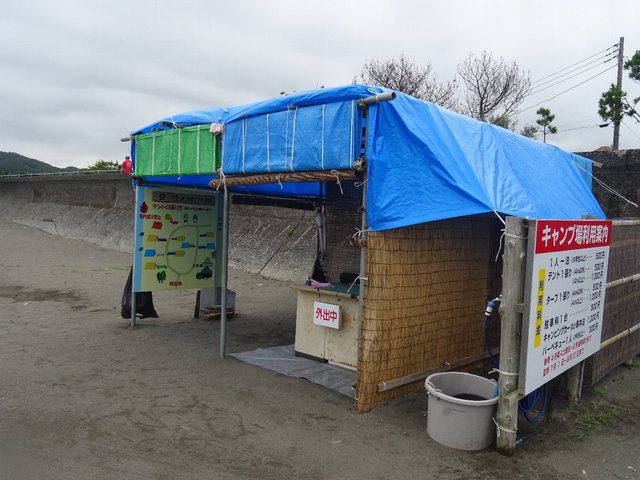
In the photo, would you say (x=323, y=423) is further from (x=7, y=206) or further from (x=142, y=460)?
(x=7, y=206)

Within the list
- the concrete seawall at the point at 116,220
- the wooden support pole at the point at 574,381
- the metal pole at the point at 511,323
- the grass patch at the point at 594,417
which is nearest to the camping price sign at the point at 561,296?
the metal pole at the point at 511,323

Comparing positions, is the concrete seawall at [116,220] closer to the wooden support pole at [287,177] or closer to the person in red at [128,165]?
the person in red at [128,165]

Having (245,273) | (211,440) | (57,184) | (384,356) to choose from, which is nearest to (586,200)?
(384,356)

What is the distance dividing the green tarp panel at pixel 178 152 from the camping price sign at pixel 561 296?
367 centimetres

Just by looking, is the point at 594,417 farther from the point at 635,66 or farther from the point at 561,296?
the point at 635,66

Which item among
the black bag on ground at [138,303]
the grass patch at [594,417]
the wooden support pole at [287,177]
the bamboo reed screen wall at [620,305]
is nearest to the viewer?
the grass patch at [594,417]

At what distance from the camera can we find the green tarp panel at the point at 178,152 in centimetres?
577

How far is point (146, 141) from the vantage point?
675 cm

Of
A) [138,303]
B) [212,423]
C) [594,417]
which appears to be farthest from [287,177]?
[138,303]

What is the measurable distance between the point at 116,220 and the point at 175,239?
1134 cm

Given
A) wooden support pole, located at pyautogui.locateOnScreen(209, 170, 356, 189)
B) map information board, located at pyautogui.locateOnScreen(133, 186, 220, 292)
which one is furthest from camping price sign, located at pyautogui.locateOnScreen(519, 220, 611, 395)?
map information board, located at pyautogui.locateOnScreen(133, 186, 220, 292)

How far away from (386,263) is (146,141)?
4.18 metres

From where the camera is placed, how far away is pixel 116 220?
17.7 m

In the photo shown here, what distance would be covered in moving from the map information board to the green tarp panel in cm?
62
